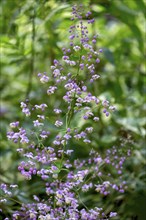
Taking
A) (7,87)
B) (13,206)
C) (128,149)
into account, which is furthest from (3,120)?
(128,149)

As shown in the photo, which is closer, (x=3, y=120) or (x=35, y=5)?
(x=35, y=5)

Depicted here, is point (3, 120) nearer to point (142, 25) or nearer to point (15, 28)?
point (15, 28)

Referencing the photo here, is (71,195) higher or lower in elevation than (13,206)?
lower

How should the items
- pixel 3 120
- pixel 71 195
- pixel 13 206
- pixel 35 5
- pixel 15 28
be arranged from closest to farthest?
pixel 71 195
pixel 13 206
pixel 35 5
pixel 15 28
pixel 3 120

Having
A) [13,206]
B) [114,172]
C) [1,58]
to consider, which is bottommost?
[13,206]

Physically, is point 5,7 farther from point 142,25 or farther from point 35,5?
point 142,25

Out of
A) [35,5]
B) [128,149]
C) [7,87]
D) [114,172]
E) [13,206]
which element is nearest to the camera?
[128,149]
